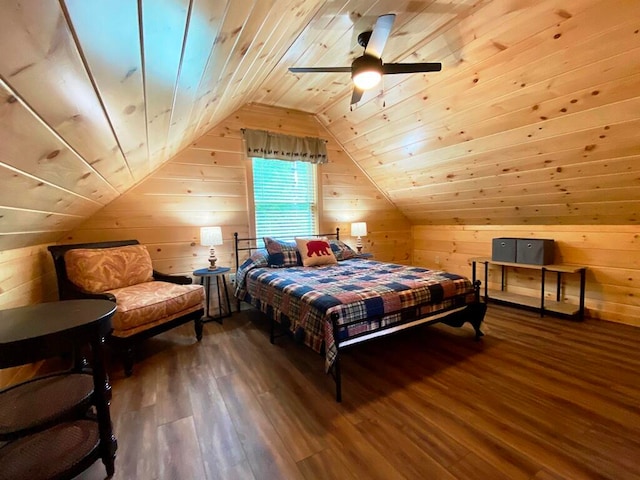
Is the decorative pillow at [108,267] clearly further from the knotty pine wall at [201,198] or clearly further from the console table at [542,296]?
the console table at [542,296]

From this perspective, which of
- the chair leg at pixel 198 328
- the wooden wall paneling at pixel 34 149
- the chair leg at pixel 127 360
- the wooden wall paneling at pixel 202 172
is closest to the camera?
the wooden wall paneling at pixel 34 149

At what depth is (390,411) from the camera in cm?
191

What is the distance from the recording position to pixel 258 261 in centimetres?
362

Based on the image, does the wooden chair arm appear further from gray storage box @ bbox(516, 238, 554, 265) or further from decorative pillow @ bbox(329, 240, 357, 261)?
gray storage box @ bbox(516, 238, 554, 265)

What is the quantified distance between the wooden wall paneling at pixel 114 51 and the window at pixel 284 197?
2.65 m

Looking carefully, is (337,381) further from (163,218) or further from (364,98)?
(364,98)

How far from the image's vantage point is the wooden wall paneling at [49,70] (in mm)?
547

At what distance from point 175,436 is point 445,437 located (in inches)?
59.7

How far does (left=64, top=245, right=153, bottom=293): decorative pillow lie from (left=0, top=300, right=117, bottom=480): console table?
1.19m

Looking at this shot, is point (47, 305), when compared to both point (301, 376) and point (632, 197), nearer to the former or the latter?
point (301, 376)

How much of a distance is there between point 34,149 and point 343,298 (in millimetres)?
1814

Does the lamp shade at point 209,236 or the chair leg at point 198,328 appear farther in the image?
the lamp shade at point 209,236

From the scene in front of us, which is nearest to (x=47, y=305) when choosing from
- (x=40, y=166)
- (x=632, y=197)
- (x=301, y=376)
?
(x=40, y=166)

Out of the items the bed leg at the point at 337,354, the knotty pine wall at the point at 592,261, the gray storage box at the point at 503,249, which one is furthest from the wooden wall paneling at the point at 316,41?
the knotty pine wall at the point at 592,261
